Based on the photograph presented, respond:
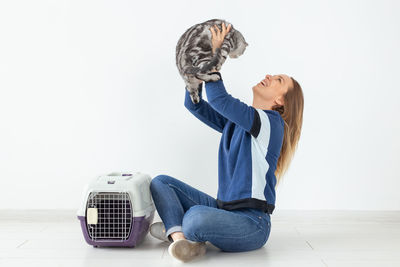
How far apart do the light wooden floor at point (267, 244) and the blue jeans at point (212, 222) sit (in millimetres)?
62

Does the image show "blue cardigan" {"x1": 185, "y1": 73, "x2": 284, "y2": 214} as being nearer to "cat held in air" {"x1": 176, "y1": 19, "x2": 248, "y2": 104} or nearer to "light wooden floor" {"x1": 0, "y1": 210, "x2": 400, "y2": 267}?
"cat held in air" {"x1": 176, "y1": 19, "x2": 248, "y2": 104}

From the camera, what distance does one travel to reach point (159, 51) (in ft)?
7.95

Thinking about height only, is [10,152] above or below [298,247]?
above

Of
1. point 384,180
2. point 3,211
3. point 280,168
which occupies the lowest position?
point 3,211

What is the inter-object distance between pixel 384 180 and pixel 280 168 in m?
0.79

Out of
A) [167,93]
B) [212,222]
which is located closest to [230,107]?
[212,222]

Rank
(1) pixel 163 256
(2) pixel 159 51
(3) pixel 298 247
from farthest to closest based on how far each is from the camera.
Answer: (2) pixel 159 51, (3) pixel 298 247, (1) pixel 163 256

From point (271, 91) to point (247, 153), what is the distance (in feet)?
1.04

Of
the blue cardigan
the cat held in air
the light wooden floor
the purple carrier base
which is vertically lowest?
the light wooden floor

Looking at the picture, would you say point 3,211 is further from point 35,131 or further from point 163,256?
point 163,256

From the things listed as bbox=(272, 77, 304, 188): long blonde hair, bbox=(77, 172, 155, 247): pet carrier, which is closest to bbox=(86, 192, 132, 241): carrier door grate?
bbox=(77, 172, 155, 247): pet carrier

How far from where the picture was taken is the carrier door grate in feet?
6.04

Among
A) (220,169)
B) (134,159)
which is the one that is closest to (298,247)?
(220,169)

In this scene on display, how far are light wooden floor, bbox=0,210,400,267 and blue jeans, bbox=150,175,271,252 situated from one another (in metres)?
0.06
